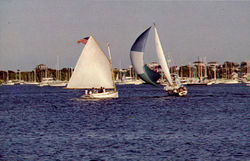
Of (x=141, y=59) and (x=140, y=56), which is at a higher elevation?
(x=140, y=56)

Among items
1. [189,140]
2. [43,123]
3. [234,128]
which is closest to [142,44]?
[43,123]

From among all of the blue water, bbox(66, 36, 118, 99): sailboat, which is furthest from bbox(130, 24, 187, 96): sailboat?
the blue water

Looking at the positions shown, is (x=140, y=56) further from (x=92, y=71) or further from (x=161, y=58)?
(x=92, y=71)

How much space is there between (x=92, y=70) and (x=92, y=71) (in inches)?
7.7

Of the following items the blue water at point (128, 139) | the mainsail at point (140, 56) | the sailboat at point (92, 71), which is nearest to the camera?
the blue water at point (128, 139)

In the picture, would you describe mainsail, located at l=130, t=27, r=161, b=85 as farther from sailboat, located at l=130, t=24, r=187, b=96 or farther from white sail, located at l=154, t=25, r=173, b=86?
white sail, located at l=154, t=25, r=173, b=86

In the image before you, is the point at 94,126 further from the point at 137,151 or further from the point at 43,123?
the point at 137,151

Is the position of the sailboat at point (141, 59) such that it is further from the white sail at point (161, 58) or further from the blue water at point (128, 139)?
the blue water at point (128, 139)

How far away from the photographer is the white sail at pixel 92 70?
87.4 metres

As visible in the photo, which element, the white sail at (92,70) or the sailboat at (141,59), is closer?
the white sail at (92,70)

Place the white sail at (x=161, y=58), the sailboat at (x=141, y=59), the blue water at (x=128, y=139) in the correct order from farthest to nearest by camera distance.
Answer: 1. the white sail at (x=161, y=58)
2. the sailboat at (x=141, y=59)
3. the blue water at (x=128, y=139)

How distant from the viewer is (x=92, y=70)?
87.6m

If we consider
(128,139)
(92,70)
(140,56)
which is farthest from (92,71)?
(128,139)

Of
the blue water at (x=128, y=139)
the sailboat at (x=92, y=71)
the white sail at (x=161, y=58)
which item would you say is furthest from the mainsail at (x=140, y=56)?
the blue water at (x=128, y=139)
